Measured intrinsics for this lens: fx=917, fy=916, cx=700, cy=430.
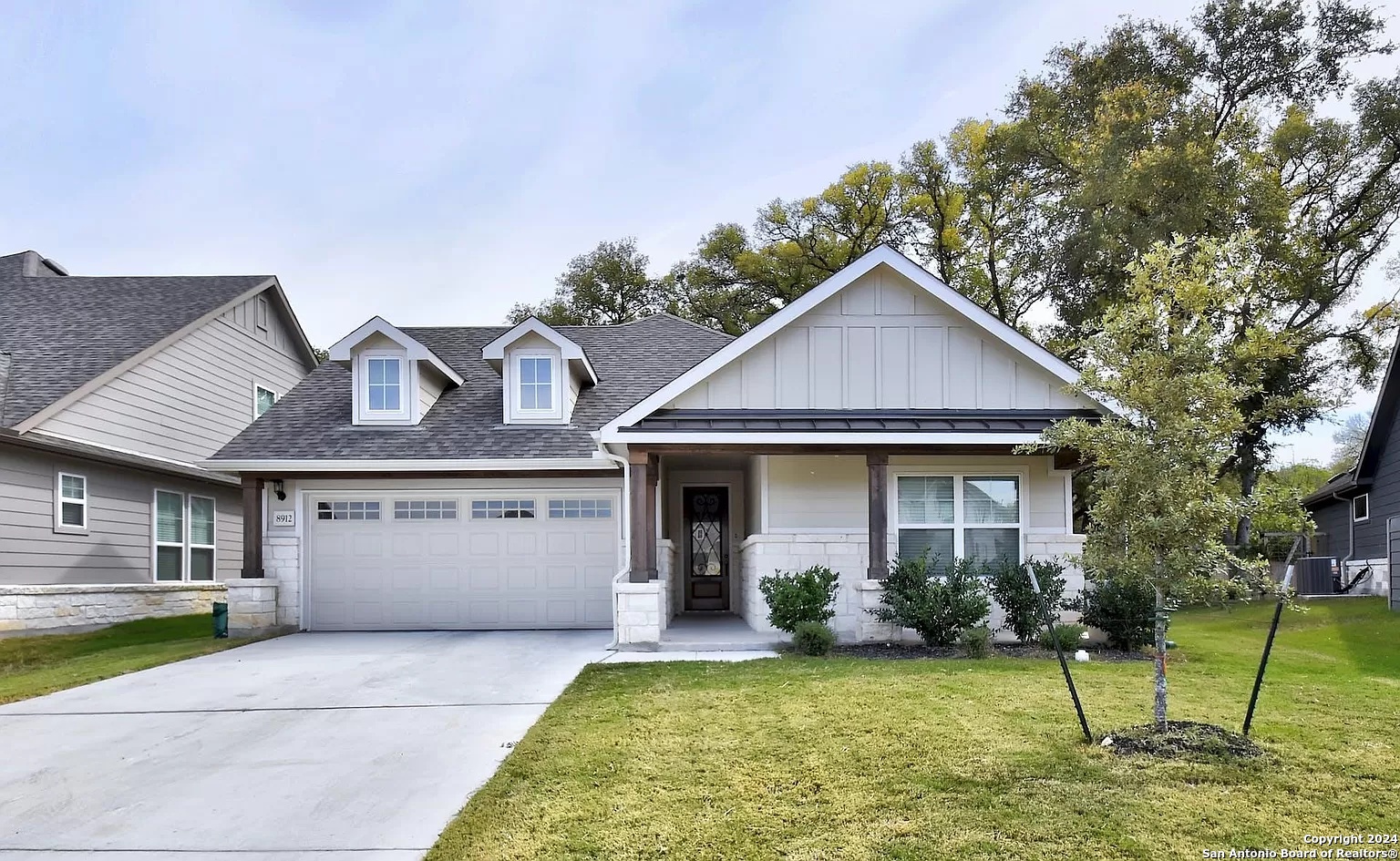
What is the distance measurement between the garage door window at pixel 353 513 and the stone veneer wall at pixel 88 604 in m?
3.62

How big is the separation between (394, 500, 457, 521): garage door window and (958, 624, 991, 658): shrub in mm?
7819

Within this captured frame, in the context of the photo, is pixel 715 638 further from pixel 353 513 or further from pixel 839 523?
pixel 353 513

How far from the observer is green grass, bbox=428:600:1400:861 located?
4348mm

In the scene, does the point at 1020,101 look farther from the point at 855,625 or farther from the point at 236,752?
the point at 236,752

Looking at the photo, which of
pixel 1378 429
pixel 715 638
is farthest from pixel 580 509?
pixel 1378 429

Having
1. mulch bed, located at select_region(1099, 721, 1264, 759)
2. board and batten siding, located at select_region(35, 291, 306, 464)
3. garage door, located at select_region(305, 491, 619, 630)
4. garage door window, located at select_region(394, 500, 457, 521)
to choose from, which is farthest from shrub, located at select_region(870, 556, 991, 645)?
board and batten siding, located at select_region(35, 291, 306, 464)

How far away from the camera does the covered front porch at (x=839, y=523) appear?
439 inches

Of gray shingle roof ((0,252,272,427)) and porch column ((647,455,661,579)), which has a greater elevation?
gray shingle roof ((0,252,272,427))

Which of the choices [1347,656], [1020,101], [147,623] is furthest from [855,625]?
[1020,101]

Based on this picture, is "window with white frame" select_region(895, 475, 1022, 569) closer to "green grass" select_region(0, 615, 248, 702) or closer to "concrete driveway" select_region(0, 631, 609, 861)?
"concrete driveway" select_region(0, 631, 609, 861)

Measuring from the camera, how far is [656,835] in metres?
4.44

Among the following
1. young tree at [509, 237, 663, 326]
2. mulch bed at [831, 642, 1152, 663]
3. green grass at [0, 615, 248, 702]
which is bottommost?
green grass at [0, 615, 248, 702]

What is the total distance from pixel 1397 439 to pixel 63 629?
2350cm

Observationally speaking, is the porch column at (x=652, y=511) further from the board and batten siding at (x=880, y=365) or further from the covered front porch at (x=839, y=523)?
the board and batten siding at (x=880, y=365)
